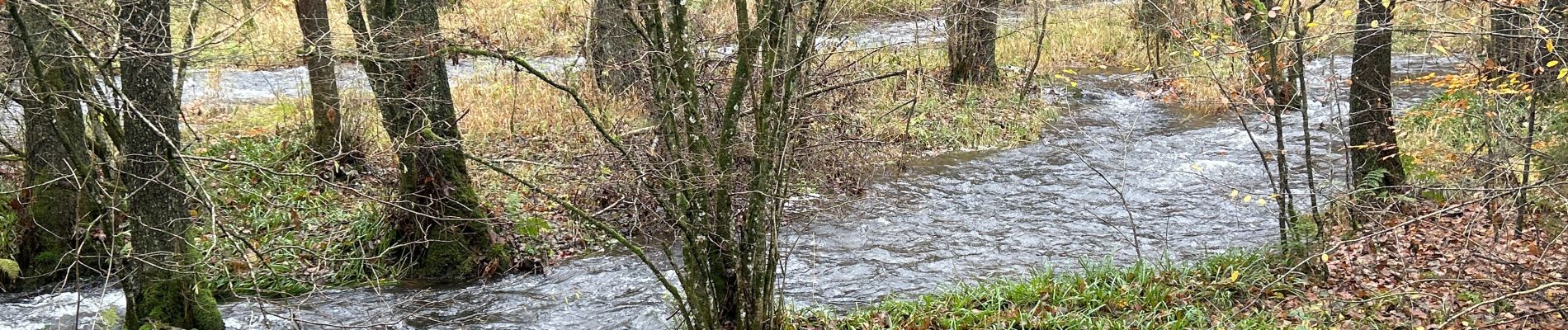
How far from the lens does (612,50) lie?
10.9m

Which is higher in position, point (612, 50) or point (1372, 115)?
point (612, 50)

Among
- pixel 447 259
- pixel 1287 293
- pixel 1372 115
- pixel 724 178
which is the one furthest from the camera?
pixel 1372 115

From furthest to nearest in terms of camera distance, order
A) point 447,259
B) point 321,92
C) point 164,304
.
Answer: point 321,92 < point 447,259 < point 164,304

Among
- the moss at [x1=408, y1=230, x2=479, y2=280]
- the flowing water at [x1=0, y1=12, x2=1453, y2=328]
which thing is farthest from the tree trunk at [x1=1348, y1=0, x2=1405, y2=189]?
the moss at [x1=408, y1=230, x2=479, y2=280]

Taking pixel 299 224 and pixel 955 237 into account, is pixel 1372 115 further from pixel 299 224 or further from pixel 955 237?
pixel 299 224

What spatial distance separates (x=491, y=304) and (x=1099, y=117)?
9.26 metres

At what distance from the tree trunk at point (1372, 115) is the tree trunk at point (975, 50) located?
6292 millimetres

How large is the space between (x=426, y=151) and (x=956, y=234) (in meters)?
4.41

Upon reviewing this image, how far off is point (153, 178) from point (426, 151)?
7.88ft

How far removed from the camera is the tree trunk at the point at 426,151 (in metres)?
6.84

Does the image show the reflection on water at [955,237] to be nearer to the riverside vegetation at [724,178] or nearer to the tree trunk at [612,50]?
the riverside vegetation at [724,178]

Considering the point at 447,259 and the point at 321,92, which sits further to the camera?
the point at 321,92

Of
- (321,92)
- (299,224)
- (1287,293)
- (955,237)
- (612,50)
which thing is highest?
(612,50)

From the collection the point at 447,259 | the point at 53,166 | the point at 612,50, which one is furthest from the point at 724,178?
the point at 612,50
